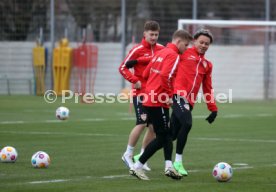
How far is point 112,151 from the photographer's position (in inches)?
579

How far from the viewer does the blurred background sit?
109 ft

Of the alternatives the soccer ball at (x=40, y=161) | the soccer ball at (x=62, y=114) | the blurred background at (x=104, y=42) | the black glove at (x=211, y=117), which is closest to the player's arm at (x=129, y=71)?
the black glove at (x=211, y=117)

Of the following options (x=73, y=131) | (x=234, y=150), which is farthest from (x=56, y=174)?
(x=73, y=131)

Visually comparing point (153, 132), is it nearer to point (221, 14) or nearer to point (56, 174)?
point (56, 174)

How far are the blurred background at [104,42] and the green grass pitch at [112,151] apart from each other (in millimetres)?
7031

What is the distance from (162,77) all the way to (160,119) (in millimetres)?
566

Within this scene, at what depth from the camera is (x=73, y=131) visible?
1869 centimetres

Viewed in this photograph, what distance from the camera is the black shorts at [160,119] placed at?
11.5 m

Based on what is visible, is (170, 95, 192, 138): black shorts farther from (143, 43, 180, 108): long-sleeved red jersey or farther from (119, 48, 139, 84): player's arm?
(119, 48, 139, 84): player's arm

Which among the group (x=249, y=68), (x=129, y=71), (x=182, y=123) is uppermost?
(x=129, y=71)

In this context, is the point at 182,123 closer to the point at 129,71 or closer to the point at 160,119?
the point at 160,119

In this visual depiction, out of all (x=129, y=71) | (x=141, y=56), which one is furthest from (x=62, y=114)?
(x=129, y=71)

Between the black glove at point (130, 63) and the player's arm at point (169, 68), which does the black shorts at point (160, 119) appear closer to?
the player's arm at point (169, 68)

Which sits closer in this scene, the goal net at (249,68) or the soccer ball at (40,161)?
the soccer ball at (40,161)
